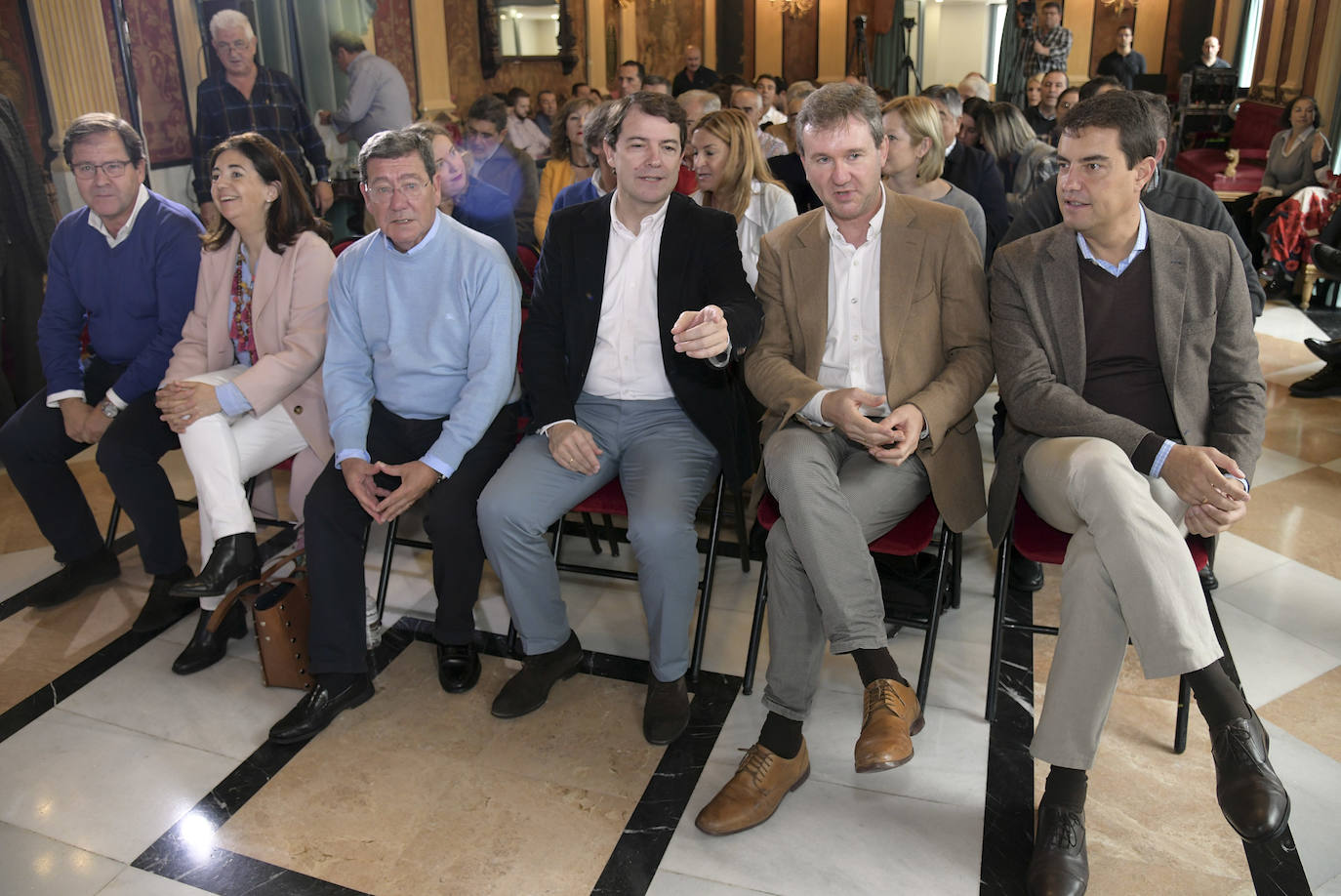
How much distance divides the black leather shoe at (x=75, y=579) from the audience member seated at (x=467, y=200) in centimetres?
164

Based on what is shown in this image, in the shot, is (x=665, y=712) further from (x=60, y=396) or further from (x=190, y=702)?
(x=60, y=396)

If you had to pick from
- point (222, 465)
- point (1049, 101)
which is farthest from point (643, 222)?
point (1049, 101)

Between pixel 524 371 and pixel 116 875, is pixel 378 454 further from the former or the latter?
pixel 116 875

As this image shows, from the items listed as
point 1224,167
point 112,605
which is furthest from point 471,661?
point 1224,167

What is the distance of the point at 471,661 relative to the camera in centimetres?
267

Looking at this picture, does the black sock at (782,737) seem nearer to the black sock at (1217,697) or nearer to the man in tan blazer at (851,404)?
the man in tan blazer at (851,404)

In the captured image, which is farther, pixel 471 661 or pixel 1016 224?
pixel 1016 224

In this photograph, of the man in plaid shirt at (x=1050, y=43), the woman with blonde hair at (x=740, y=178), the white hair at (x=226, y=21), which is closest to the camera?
the woman with blonde hair at (x=740, y=178)

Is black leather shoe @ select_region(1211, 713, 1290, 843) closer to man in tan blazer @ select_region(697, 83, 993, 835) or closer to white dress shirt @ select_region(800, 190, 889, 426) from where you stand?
man in tan blazer @ select_region(697, 83, 993, 835)

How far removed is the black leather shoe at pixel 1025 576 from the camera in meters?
3.01

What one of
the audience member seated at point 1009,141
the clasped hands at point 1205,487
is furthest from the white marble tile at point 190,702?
the audience member seated at point 1009,141

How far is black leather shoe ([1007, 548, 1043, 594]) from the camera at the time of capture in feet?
9.87

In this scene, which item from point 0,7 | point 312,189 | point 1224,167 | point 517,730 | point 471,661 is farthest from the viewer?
point 1224,167

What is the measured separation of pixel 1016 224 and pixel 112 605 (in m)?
3.00
